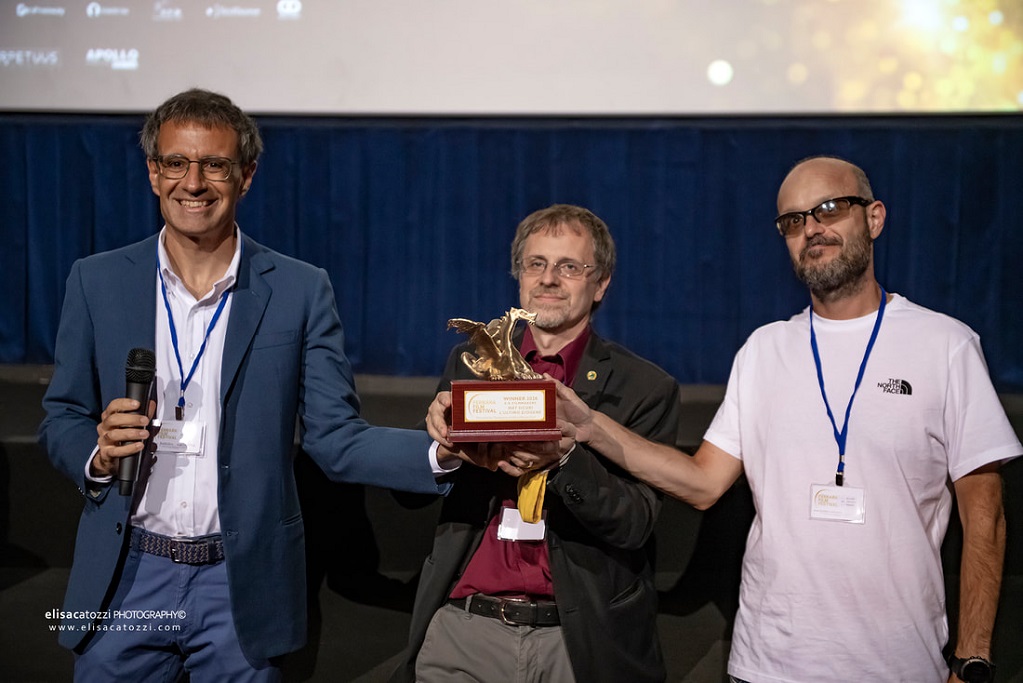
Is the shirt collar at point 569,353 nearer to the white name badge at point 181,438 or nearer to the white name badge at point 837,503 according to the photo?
the white name badge at point 837,503

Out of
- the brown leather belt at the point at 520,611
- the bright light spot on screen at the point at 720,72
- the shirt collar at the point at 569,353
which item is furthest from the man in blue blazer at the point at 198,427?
the bright light spot on screen at the point at 720,72

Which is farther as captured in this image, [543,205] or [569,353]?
[543,205]

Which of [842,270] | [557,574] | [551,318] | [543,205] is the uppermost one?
[543,205]

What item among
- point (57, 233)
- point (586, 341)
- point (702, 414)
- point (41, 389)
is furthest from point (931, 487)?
point (57, 233)

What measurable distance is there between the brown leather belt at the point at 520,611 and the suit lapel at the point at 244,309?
2.37 ft

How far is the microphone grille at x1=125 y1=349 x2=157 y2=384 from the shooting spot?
1.66m

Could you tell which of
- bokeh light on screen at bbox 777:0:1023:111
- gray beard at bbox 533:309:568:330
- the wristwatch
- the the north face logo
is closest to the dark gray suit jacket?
gray beard at bbox 533:309:568:330

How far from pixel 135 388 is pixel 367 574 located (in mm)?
1875

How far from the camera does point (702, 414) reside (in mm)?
5094

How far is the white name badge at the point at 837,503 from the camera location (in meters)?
1.84

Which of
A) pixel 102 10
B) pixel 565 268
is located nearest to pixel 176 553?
pixel 565 268

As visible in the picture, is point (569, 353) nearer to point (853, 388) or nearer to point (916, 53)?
point (853, 388)

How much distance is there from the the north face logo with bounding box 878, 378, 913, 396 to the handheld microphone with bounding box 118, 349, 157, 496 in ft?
4.66

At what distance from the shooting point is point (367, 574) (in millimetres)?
3367
